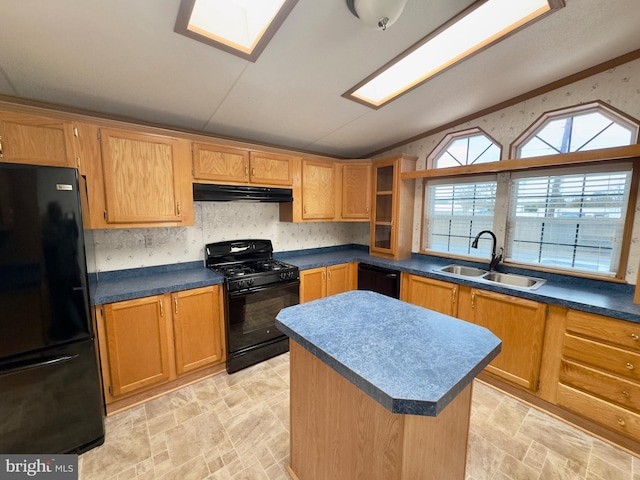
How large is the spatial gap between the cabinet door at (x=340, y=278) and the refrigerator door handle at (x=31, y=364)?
2.26 meters

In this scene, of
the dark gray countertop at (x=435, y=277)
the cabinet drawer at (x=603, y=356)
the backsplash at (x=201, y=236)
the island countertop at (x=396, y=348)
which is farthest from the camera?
the backsplash at (x=201, y=236)

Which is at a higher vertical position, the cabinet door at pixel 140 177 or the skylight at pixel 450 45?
the skylight at pixel 450 45

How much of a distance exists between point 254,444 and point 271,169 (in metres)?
2.30

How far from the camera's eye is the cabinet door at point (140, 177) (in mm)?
1911

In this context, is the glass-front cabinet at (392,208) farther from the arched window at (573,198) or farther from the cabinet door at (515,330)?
the cabinet door at (515,330)

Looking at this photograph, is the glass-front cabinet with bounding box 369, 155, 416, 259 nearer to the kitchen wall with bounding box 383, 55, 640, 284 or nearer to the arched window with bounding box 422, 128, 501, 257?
the arched window with bounding box 422, 128, 501, 257

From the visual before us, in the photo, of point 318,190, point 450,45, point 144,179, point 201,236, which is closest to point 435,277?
point 318,190

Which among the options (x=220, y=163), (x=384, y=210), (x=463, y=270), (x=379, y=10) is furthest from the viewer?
(x=384, y=210)

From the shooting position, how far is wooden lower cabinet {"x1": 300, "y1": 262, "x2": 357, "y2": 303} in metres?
2.95

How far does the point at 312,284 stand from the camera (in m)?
3.00

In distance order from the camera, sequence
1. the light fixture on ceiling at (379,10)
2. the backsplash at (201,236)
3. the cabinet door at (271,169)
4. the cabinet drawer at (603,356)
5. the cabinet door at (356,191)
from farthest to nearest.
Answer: the cabinet door at (356,191)
the cabinet door at (271,169)
the backsplash at (201,236)
the cabinet drawer at (603,356)
the light fixture on ceiling at (379,10)

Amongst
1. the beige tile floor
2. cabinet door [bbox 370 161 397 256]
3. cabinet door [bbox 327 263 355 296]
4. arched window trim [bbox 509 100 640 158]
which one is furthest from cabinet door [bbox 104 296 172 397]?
arched window trim [bbox 509 100 640 158]

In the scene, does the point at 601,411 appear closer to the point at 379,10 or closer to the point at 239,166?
the point at 379,10

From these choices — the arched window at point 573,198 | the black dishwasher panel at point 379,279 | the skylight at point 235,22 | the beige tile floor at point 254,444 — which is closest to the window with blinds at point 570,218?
the arched window at point 573,198
